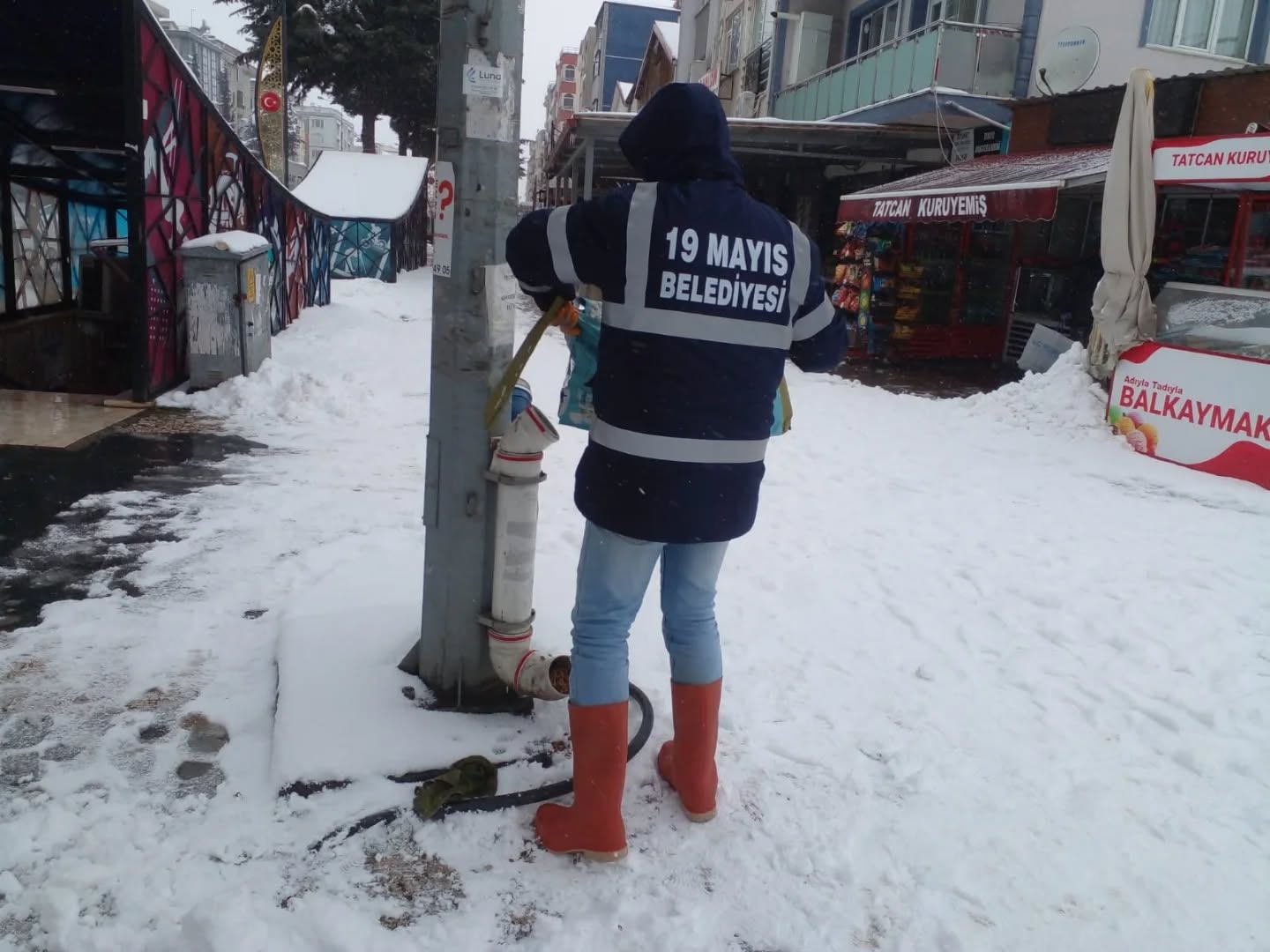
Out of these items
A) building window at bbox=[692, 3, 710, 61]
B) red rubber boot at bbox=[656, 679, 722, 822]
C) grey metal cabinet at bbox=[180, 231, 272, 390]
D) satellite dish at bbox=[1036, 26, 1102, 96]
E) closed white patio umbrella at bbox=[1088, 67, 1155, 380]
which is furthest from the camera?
building window at bbox=[692, 3, 710, 61]

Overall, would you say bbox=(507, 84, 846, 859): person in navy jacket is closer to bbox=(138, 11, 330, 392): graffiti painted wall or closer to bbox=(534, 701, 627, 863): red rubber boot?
bbox=(534, 701, 627, 863): red rubber boot

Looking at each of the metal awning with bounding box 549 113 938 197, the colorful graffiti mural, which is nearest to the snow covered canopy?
the colorful graffiti mural

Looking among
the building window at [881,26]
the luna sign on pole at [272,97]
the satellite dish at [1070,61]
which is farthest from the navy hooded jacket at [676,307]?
the luna sign on pole at [272,97]

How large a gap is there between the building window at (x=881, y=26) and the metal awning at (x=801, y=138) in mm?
2444

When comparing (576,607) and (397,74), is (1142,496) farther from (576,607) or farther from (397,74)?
(397,74)

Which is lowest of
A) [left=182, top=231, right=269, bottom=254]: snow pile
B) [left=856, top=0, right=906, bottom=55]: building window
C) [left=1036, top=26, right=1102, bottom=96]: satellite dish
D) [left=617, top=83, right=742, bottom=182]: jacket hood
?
[left=182, top=231, right=269, bottom=254]: snow pile

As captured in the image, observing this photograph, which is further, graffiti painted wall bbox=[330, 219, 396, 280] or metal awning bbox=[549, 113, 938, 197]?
graffiti painted wall bbox=[330, 219, 396, 280]

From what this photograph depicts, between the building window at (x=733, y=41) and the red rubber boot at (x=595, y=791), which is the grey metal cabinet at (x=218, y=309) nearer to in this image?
the red rubber boot at (x=595, y=791)

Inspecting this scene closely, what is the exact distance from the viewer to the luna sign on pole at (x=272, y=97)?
19.0 meters

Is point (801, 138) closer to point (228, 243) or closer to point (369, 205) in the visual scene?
point (228, 243)

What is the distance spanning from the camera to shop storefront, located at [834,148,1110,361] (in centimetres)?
1357

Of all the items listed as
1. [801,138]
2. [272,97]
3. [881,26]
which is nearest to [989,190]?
[801,138]

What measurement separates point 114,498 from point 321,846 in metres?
3.55

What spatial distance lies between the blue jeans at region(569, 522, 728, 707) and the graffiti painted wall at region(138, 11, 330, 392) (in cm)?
638
